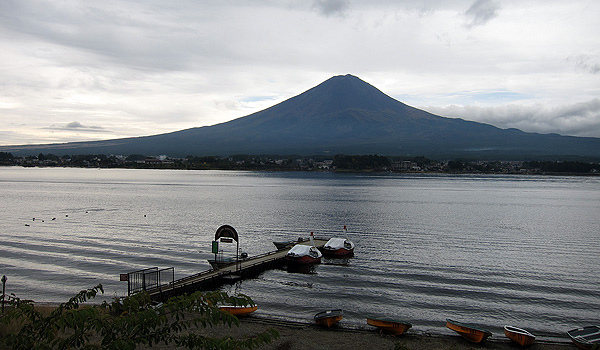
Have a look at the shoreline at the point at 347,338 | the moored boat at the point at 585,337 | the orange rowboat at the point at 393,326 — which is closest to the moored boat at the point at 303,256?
the shoreline at the point at 347,338

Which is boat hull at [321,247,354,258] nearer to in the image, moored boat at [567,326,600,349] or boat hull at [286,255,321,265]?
boat hull at [286,255,321,265]

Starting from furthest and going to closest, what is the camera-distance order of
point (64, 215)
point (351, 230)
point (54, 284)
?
point (64, 215) → point (351, 230) → point (54, 284)

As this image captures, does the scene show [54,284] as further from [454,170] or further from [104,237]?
Answer: [454,170]

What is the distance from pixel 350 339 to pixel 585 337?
835 cm

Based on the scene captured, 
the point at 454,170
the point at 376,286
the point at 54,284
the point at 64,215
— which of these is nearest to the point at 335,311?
the point at 376,286

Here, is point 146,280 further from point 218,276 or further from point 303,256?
point 303,256

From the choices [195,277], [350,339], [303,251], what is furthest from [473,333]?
[303,251]

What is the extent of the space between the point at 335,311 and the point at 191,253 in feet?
55.2

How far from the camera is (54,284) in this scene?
24.0 meters

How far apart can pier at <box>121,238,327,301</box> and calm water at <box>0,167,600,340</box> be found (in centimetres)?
80

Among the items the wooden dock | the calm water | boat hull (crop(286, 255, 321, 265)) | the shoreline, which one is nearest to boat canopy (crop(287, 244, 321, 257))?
boat hull (crop(286, 255, 321, 265))

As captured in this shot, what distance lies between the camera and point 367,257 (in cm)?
3228

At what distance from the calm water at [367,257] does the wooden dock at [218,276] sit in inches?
29.3

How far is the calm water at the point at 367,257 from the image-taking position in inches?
841
